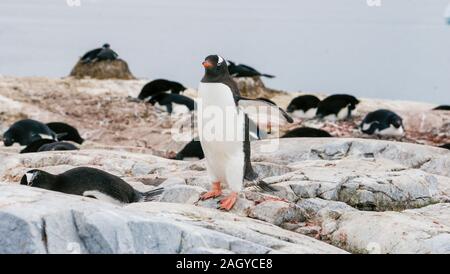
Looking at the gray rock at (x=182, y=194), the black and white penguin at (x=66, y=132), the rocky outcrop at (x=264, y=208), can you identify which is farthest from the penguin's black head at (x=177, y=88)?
the gray rock at (x=182, y=194)

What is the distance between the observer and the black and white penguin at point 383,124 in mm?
20531

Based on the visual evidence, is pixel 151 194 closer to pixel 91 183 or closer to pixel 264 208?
pixel 91 183

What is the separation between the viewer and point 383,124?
2073 cm

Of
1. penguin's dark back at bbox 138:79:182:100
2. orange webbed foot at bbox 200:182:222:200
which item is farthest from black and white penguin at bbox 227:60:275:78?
orange webbed foot at bbox 200:182:222:200

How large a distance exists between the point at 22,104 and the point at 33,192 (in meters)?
17.3

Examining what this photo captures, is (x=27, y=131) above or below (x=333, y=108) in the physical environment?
below

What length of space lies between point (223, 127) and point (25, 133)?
421 inches

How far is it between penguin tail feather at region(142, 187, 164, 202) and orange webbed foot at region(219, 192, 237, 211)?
46.6 inches

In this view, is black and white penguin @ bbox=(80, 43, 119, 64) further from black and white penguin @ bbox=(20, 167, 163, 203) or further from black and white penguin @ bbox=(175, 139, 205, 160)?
black and white penguin @ bbox=(20, 167, 163, 203)

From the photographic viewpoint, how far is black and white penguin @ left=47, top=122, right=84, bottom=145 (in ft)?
61.4

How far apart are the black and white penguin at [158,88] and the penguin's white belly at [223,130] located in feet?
52.5

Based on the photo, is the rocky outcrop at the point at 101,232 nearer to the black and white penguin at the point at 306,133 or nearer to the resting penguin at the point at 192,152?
the resting penguin at the point at 192,152

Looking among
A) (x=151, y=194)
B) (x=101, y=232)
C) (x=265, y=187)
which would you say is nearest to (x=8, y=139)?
(x=151, y=194)
